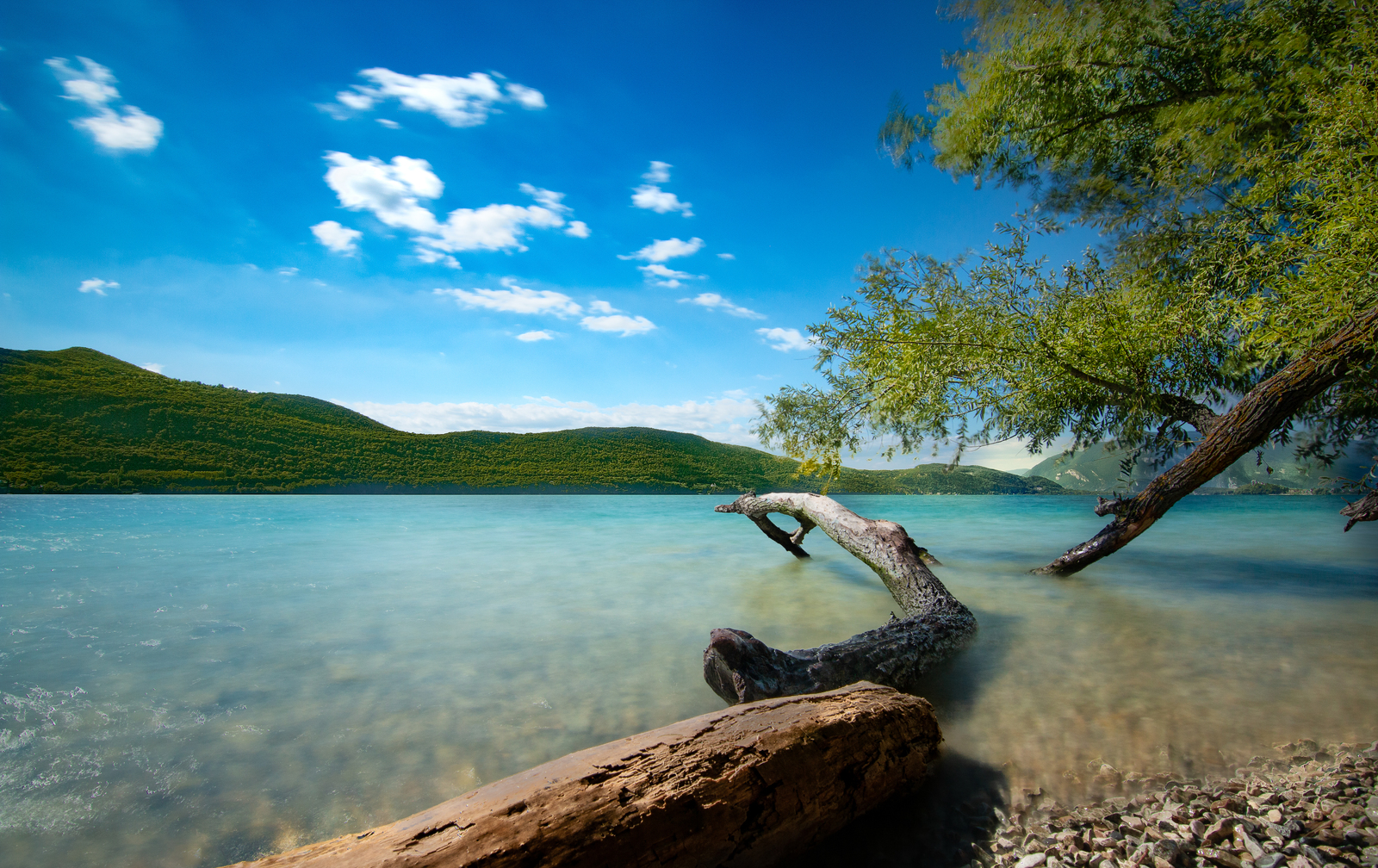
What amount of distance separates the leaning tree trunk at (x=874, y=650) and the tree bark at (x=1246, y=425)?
3.14 meters

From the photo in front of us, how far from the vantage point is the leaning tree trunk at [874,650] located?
10.3ft

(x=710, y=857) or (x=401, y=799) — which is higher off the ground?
(x=710, y=857)

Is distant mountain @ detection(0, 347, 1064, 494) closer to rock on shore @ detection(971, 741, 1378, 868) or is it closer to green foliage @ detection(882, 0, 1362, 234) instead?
green foliage @ detection(882, 0, 1362, 234)

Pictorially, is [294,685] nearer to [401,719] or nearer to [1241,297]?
[401,719]

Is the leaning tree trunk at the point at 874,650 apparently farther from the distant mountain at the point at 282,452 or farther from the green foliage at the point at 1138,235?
the distant mountain at the point at 282,452

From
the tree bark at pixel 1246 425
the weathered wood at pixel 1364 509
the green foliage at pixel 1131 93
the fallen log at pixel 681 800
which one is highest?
the green foliage at pixel 1131 93

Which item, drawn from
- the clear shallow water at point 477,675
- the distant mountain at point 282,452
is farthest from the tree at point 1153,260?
the distant mountain at point 282,452

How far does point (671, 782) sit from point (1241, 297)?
9.51m

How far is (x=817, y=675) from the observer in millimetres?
3262

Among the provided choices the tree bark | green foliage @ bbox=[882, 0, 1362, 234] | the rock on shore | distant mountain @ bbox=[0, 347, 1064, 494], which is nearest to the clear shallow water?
the rock on shore

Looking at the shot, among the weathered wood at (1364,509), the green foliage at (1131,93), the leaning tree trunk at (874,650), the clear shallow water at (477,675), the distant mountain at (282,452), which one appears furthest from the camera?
the distant mountain at (282,452)

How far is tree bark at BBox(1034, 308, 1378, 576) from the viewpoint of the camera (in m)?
5.39

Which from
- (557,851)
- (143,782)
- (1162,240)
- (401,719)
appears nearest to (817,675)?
(557,851)

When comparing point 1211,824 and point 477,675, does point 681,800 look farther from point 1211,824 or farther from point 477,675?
point 477,675
